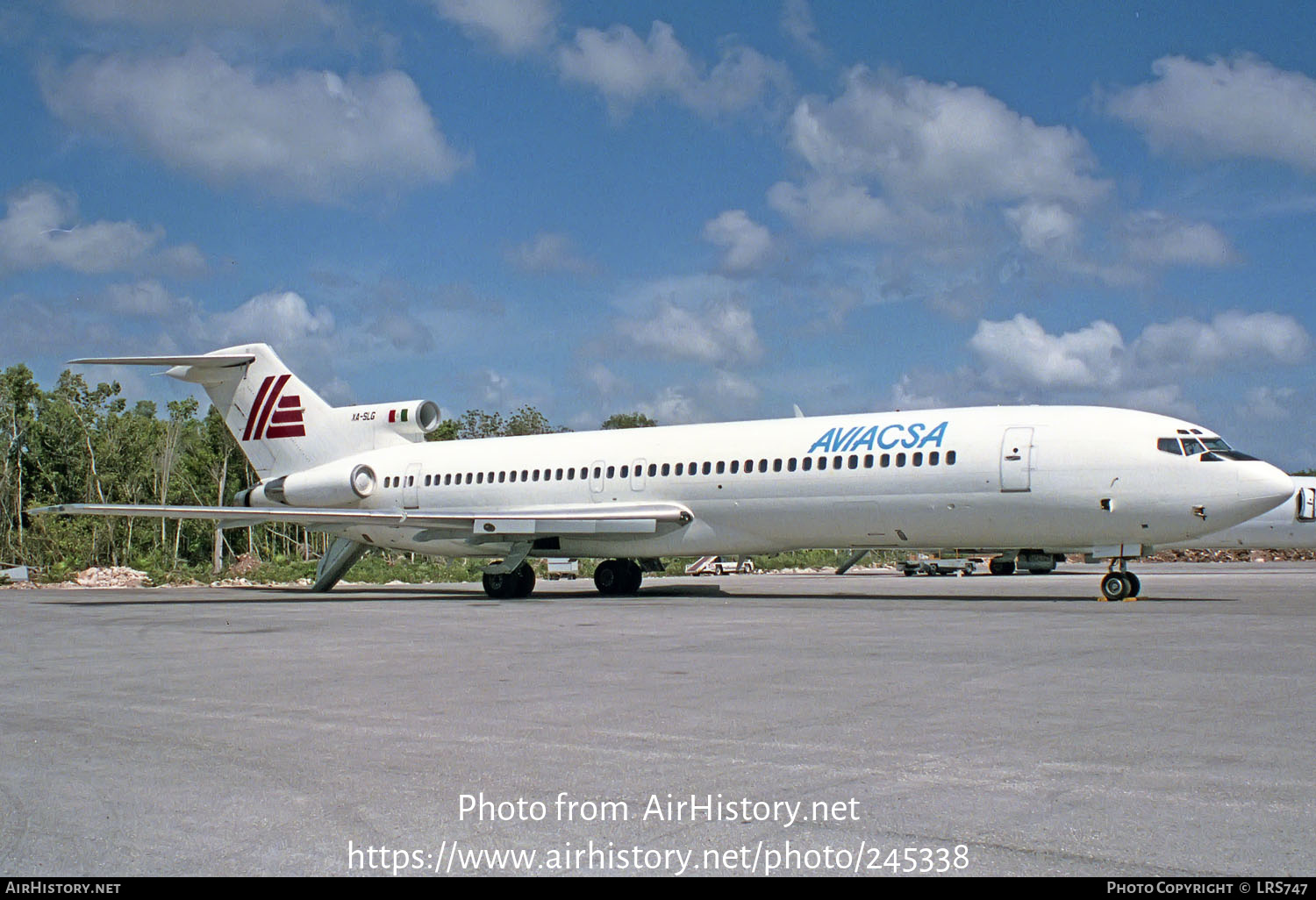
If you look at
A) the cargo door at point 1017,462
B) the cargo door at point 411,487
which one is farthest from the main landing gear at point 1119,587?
the cargo door at point 411,487

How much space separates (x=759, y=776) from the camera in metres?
5.85

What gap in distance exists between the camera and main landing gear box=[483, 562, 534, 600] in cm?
2650

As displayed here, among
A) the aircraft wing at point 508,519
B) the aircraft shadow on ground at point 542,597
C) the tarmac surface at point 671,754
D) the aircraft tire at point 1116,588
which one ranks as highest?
the aircraft wing at point 508,519

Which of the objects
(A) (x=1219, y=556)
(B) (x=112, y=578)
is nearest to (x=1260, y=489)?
(B) (x=112, y=578)

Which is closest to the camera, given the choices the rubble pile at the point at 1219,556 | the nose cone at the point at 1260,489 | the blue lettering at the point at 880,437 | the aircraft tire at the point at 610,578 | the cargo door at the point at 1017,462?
the nose cone at the point at 1260,489

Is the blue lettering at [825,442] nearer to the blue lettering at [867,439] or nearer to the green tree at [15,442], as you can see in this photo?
the blue lettering at [867,439]

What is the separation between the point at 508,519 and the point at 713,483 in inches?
194

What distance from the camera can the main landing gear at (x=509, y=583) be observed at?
26.5 meters

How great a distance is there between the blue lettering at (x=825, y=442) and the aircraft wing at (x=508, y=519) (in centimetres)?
335

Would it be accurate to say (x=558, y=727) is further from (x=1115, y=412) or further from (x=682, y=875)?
(x=1115, y=412)

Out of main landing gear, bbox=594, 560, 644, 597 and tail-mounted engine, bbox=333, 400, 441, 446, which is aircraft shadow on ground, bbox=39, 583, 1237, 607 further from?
tail-mounted engine, bbox=333, 400, 441, 446

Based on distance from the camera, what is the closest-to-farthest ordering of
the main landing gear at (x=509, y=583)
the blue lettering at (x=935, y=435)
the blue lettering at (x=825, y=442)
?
the blue lettering at (x=935, y=435) < the blue lettering at (x=825, y=442) < the main landing gear at (x=509, y=583)

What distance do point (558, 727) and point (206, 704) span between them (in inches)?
117

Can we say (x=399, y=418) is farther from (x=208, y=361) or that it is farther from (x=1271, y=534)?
(x=1271, y=534)
